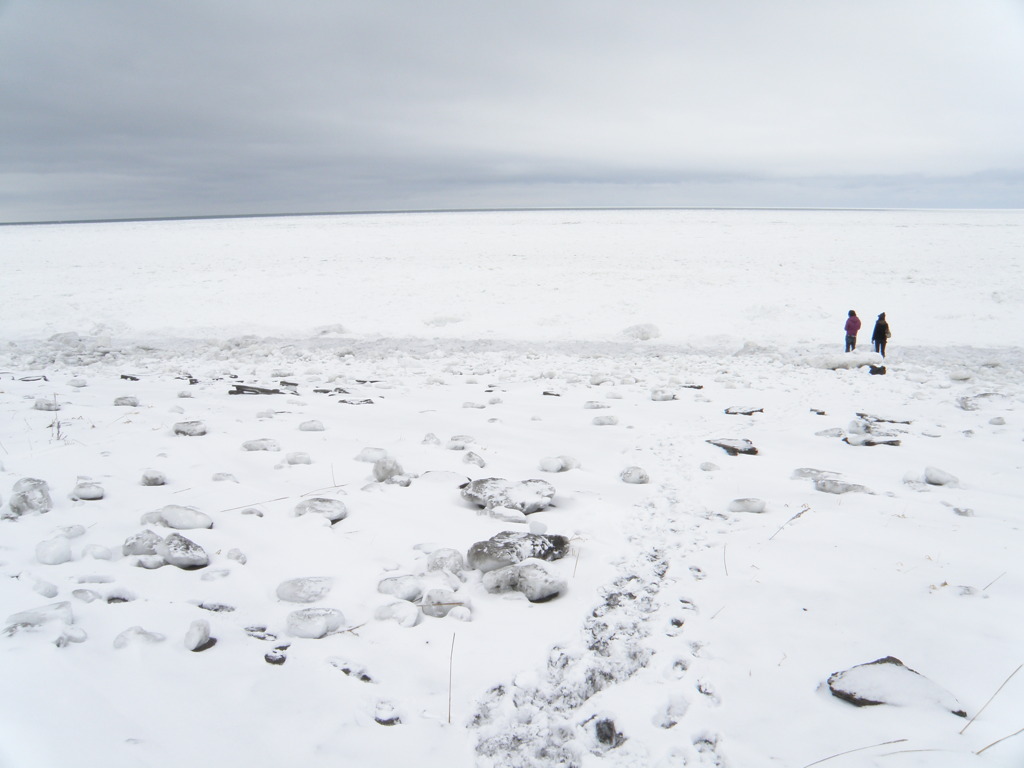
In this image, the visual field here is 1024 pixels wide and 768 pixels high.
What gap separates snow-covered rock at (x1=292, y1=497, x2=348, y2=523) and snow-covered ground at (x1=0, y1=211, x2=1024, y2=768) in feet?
0.10

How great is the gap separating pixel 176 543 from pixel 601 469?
292 cm

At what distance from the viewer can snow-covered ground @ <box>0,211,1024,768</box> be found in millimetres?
1978

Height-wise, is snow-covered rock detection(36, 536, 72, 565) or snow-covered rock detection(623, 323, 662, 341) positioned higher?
snow-covered rock detection(36, 536, 72, 565)

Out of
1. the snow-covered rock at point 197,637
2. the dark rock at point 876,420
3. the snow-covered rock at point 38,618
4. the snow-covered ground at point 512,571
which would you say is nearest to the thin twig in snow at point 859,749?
the snow-covered ground at point 512,571

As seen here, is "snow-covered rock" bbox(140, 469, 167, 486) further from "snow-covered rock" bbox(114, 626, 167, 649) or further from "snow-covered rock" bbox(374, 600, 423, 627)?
"snow-covered rock" bbox(374, 600, 423, 627)

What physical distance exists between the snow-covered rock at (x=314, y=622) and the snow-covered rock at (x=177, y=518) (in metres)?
1.07

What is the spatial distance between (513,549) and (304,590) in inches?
41.2

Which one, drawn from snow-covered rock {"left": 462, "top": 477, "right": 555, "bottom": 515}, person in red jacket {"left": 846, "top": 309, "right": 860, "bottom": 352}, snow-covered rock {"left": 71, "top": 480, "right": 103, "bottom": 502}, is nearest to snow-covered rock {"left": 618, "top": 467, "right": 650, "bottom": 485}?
snow-covered rock {"left": 462, "top": 477, "right": 555, "bottom": 515}

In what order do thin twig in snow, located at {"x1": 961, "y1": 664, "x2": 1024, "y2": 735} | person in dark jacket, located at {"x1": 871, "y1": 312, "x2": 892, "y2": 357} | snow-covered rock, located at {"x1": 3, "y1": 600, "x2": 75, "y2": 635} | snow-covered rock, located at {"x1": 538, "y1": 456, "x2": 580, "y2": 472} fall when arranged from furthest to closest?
1. person in dark jacket, located at {"x1": 871, "y1": 312, "x2": 892, "y2": 357}
2. snow-covered rock, located at {"x1": 538, "y1": 456, "x2": 580, "y2": 472}
3. snow-covered rock, located at {"x1": 3, "y1": 600, "x2": 75, "y2": 635}
4. thin twig in snow, located at {"x1": 961, "y1": 664, "x2": 1024, "y2": 735}

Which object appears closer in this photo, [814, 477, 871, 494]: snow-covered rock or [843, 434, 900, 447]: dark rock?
[814, 477, 871, 494]: snow-covered rock

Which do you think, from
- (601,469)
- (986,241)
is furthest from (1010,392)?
(986,241)

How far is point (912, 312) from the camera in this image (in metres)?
16.6

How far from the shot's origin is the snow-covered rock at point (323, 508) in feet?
11.6

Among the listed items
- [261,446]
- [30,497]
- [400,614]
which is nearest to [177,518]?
[30,497]
